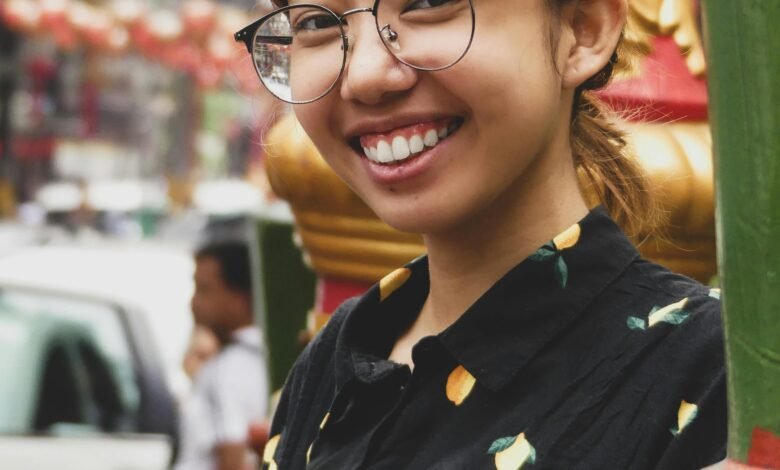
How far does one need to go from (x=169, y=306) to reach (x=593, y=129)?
4.78 metres

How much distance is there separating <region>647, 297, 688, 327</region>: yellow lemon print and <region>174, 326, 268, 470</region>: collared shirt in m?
3.22

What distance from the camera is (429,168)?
117 centimetres

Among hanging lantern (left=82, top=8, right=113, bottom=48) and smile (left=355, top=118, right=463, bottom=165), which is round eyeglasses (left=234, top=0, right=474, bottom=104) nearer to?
smile (left=355, top=118, right=463, bottom=165)

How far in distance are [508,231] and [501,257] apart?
0.10 ft

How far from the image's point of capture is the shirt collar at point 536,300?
115 centimetres

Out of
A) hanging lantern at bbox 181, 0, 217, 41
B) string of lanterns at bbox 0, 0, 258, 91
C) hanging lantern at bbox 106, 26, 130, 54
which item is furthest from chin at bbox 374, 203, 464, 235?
hanging lantern at bbox 106, 26, 130, 54

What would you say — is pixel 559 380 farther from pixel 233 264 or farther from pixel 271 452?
pixel 233 264

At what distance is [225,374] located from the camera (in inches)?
171

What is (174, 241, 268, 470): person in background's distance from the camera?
426 centimetres

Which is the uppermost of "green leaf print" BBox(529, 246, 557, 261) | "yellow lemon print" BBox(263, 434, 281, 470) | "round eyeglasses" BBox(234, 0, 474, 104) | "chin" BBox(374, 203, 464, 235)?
"round eyeglasses" BBox(234, 0, 474, 104)

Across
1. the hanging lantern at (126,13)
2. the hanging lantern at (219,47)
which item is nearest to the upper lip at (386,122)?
the hanging lantern at (126,13)

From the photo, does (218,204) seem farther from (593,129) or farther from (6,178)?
(593,129)

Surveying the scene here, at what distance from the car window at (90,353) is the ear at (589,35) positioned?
3592mm

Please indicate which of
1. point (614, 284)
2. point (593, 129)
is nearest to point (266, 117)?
point (593, 129)
